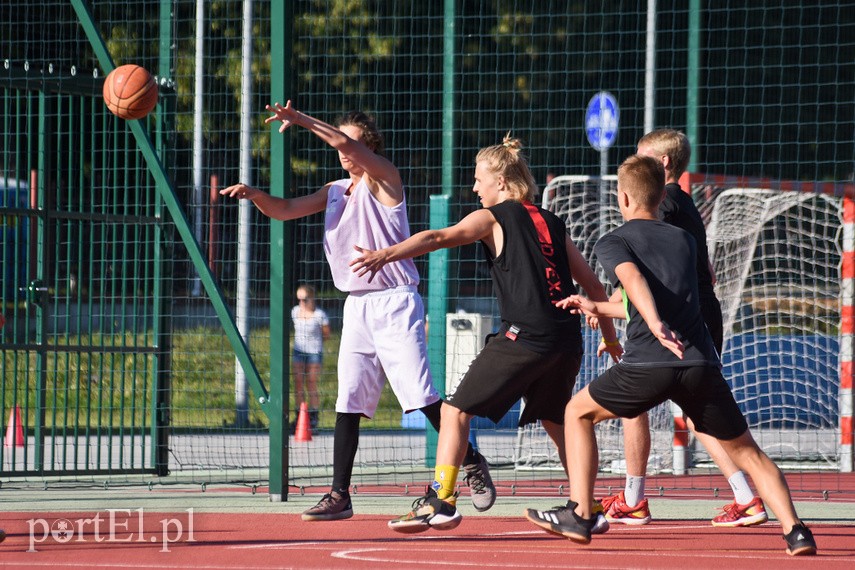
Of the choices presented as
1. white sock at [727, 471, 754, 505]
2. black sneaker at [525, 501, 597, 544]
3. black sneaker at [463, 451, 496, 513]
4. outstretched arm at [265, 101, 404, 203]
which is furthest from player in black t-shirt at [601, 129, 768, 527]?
outstretched arm at [265, 101, 404, 203]

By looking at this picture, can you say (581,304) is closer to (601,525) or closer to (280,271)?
(601,525)

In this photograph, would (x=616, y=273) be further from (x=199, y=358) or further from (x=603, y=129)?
(x=199, y=358)

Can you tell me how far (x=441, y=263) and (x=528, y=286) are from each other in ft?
15.0

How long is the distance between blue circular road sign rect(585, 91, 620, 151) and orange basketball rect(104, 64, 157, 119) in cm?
825

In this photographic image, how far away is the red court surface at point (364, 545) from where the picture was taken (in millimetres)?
5574

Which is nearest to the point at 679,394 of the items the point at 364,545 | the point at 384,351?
the point at 364,545

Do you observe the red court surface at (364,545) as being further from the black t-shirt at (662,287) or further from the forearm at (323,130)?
the forearm at (323,130)

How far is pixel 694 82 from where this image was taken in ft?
35.0

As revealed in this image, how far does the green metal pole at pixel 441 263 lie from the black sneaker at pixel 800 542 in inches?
191

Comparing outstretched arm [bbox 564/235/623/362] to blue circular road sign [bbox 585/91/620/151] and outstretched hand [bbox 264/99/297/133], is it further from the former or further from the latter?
blue circular road sign [bbox 585/91/620/151]

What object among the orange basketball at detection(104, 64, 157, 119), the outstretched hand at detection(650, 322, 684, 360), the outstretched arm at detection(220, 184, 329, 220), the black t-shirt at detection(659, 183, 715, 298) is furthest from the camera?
the orange basketball at detection(104, 64, 157, 119)

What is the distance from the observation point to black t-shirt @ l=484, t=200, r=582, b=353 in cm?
616

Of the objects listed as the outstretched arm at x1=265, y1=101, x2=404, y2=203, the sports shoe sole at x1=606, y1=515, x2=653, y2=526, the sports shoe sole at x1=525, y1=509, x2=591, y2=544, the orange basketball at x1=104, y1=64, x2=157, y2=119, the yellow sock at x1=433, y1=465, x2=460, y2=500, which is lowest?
the sports shoe sole at x1=606, y1=515, x2=653, y2=526

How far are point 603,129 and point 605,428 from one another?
4.99 m
